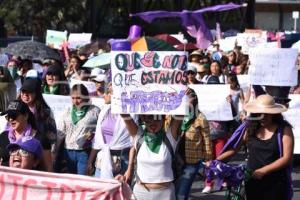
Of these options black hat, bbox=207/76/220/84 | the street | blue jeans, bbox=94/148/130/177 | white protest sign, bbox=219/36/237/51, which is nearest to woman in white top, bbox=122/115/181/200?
blue jeans, bbox=94/148/130/177

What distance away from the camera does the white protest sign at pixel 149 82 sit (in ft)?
20.3

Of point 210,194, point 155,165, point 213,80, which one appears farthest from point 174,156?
point 213,80

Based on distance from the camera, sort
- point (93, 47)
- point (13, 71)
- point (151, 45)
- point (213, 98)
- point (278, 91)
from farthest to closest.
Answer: point (93, 47) < point (13, 71) < point (151, 45) < point (213, 98) < point (278, 91)

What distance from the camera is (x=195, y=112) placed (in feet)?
28.3

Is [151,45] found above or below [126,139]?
above

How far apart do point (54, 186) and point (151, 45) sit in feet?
22.1

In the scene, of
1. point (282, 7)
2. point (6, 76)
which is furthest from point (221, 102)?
point (282, 7)

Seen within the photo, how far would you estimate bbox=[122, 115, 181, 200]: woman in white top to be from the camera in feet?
20.1

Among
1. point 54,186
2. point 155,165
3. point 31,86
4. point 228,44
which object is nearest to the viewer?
point 54,186

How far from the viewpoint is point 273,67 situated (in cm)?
1059

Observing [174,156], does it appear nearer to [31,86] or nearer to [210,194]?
[31,86]

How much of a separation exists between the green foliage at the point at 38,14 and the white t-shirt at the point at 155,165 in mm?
38378

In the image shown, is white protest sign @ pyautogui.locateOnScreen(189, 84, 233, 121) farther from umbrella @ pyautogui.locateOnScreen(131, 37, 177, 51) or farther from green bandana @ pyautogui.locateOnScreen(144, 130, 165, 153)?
green bandana @ pyautogui.locateOnScreen(144, 130, 165, 153)

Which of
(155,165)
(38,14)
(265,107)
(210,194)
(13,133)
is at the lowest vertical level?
(210,194)
